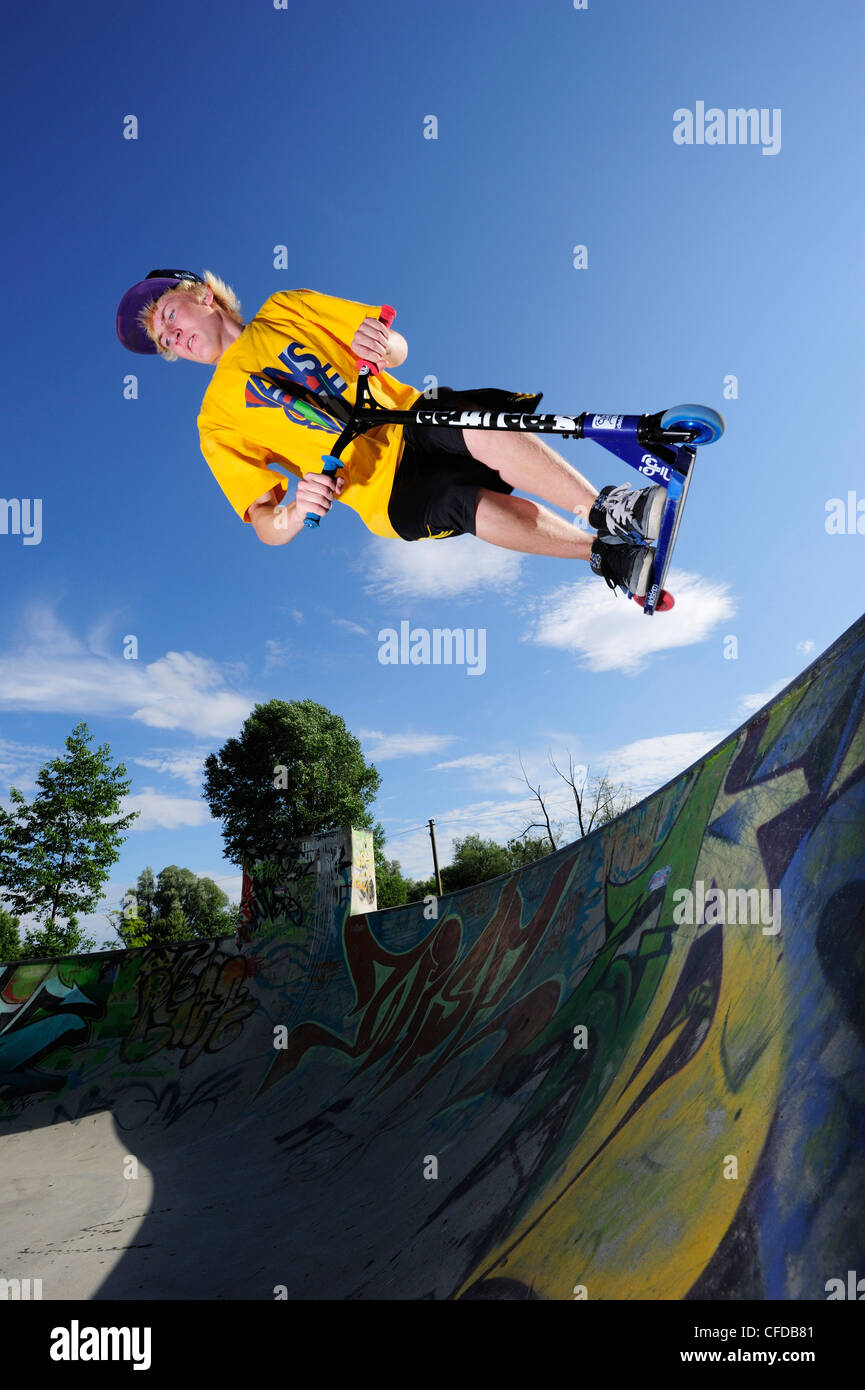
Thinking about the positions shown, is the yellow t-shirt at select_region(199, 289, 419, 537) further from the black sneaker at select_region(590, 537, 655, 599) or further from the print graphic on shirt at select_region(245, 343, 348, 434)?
the black sneaker at select_region(590, 537, 655, 599)

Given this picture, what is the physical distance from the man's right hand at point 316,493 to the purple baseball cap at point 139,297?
5.75 ft

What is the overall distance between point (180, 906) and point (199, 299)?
147 feet

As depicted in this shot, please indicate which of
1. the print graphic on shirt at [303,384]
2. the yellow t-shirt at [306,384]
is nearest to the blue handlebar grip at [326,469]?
the yellow t-shirt at [306,384]

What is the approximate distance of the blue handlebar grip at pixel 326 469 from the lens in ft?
12.4

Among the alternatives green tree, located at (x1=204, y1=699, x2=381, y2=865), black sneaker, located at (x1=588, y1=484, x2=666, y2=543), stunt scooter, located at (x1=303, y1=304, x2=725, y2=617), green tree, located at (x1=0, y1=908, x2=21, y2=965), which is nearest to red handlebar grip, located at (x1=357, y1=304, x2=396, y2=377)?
stunt scooter, located at (x1=303, y1=304, x2=725, y2=617)

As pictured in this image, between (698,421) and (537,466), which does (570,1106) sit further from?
(698,421)

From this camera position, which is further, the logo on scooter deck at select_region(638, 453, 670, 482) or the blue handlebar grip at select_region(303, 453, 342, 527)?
the blue handlebar grip at select_region(303, 453, 342, 527)

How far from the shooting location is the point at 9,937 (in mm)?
26766

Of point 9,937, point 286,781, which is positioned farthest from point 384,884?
point 9,937

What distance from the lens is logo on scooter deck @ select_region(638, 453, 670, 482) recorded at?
333 centimetres

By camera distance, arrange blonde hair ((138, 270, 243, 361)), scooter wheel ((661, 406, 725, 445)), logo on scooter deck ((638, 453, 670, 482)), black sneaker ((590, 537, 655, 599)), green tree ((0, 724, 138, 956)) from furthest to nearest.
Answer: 1. green tree ((0, 724, 138, 956))
2. blonde hair ((138, 270, 243, 361))
3. black sneaker ((590, 537, 655, 599))
4. logo on scooter deck ((638, 453, 670, 482))
5. scooter wheel ((661, 406, 725, 445))

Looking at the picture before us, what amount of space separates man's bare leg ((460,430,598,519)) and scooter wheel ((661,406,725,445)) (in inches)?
23.0
